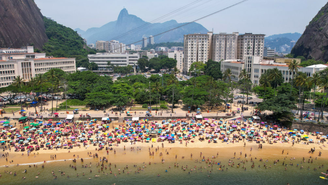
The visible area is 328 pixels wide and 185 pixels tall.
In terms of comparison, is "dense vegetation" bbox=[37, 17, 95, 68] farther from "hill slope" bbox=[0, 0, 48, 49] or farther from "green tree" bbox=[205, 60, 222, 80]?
"green tree" bbox=[205, 60, 222, 80]

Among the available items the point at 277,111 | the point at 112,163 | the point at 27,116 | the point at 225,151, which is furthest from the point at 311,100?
the point at 27,116

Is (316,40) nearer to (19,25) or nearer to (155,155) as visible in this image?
(155,155)

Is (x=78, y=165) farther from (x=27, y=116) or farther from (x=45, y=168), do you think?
(x=27, y=116)

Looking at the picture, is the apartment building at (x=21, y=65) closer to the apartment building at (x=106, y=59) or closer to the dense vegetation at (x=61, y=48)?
the dense vegetation at (x=61, y=48)

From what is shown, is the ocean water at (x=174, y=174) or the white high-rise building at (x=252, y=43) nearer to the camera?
the ocean water at (x=174, y=174)

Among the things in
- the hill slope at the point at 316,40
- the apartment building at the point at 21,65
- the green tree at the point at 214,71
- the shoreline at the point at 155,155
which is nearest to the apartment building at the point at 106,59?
the apartment building at the point at 21,65

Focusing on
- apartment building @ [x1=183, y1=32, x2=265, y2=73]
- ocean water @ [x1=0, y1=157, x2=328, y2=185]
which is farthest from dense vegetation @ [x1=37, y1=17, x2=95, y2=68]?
ocean water @ [x1=0, y1=157, x2=328, y2=185]

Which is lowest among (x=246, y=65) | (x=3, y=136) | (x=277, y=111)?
(x=3, y=136)

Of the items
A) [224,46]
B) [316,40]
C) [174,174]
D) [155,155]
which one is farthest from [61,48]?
[174,174]
